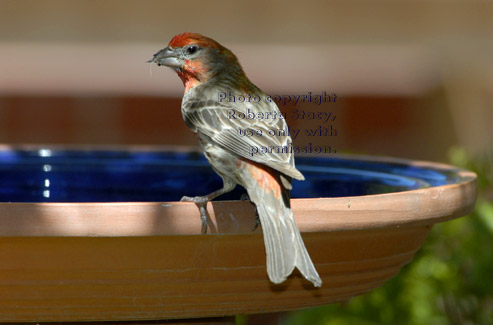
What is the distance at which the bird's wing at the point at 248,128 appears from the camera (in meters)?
2.40

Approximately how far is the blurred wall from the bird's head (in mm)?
3910

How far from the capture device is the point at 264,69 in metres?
7.38

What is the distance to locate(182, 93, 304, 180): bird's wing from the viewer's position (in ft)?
7.88

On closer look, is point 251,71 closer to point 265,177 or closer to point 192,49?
point 192,49

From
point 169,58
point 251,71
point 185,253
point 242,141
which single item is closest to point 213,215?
point 185,253

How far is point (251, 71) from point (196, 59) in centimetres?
423

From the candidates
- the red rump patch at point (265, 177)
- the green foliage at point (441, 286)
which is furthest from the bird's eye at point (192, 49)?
the green foliage at point (441, 286)

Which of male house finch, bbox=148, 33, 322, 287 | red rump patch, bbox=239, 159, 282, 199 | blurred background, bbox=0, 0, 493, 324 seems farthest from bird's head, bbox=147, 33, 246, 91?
blurred background, bbox=0, 0, 493, 324

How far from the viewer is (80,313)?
84.6 inches

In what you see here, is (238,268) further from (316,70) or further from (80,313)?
(316,70)

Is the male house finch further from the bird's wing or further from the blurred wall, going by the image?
the blurred wall

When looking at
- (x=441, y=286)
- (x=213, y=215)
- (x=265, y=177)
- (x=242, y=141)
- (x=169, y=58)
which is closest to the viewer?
(x=213, y=215)

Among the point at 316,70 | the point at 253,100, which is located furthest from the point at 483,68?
the point at 253,100

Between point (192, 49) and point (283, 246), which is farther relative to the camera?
point (192, 49)
